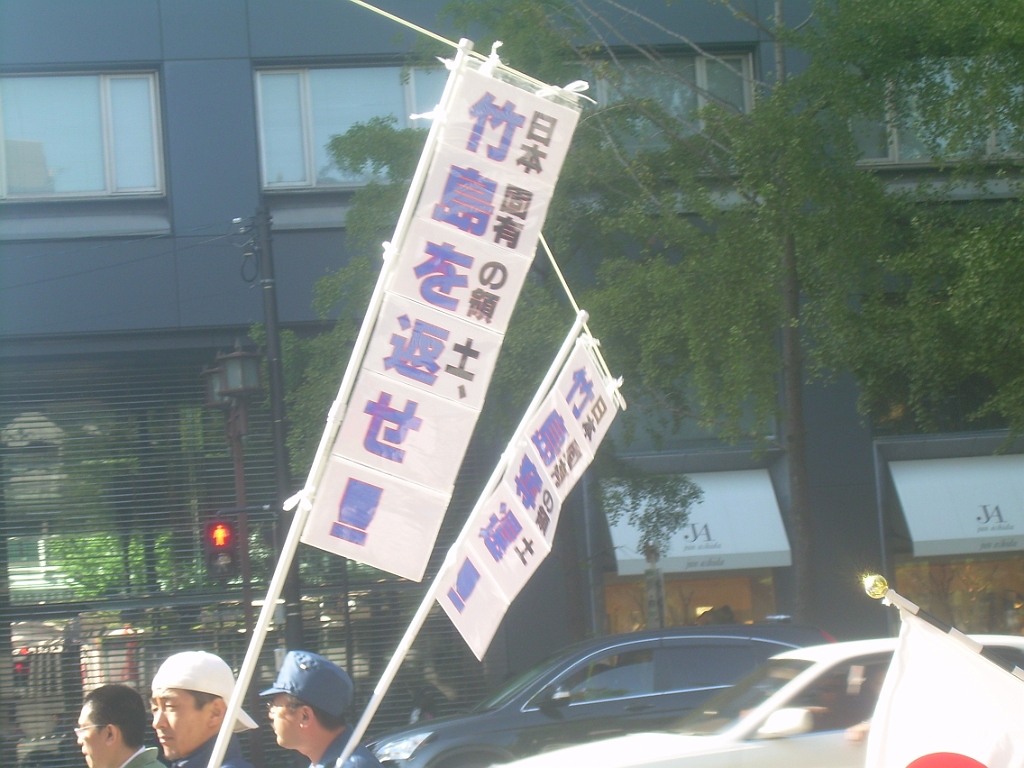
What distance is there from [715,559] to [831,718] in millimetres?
8962

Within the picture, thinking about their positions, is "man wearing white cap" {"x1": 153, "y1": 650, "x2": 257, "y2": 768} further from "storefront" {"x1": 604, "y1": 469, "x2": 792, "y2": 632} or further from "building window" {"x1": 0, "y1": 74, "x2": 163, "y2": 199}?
"building window" {"x1": 0, "y1": 74, "x2": 163, "y2": 199}

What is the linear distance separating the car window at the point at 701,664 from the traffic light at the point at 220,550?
4.92 metres

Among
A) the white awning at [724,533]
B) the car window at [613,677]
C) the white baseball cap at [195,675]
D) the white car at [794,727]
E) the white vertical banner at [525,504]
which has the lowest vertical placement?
the car window at [613,677]

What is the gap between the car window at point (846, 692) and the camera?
683 cm

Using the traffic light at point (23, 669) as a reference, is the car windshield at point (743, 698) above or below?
above

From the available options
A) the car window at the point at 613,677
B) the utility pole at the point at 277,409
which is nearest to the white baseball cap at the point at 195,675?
the car window at the point at 613,677

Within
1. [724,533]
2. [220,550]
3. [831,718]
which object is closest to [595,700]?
[831,718]

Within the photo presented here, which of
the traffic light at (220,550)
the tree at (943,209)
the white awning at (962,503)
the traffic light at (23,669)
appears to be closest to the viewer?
the tree at (943,209)

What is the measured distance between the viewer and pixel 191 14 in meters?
16.4

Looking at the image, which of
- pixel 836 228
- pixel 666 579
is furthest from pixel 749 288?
pixel 666 579

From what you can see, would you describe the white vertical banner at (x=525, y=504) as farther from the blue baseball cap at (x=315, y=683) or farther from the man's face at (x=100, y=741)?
the man's face at (x=100, y=741)

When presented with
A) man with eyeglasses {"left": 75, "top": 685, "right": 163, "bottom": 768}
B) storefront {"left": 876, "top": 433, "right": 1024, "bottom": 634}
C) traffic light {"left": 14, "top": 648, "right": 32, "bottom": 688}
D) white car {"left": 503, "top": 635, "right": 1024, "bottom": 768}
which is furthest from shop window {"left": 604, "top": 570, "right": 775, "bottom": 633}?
man with eyeglasses {"left": 75, "top": 685, "right": 163, "bottom": 768}

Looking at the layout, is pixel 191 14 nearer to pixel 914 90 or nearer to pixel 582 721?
pixel 914 90

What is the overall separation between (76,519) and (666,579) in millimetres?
8138
